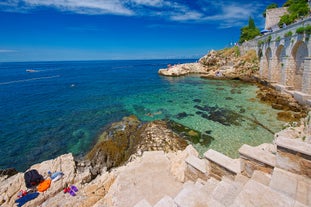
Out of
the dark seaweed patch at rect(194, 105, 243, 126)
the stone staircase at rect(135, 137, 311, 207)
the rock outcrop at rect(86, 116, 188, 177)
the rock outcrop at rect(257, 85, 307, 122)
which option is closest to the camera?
the stone staircase at rect(135, 137, 311, 207)

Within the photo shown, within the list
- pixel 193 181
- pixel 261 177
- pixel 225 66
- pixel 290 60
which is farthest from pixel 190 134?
pixel 225 66

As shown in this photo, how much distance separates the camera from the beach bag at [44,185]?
5.89 meters

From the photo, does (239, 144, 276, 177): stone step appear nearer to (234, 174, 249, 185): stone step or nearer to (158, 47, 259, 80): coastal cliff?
(234, 174, 249, 185): stone step

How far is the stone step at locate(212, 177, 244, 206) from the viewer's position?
2971mm

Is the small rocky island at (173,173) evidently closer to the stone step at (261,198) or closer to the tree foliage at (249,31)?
the stone step at (261,198)

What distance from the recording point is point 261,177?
3408 mm

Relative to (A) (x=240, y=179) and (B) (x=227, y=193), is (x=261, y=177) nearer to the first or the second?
(A) (x=240, y=179)

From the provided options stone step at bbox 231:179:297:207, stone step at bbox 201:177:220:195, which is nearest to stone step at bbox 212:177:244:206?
stone step at bbox 231:179:297:207

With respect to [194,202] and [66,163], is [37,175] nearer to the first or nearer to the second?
[66,163]

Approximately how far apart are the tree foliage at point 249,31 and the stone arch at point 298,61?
72.7 ft

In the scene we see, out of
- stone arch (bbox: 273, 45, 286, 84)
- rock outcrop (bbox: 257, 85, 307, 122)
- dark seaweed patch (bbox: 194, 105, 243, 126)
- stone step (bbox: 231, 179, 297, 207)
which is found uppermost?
stone arch (bbox: 273, 45, 286, 84)

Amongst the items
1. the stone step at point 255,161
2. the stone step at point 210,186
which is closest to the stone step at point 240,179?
the stone step at point 255,161

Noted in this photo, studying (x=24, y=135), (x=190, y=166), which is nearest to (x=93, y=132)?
(x=24, y=135)

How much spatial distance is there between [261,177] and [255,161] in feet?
1.11
